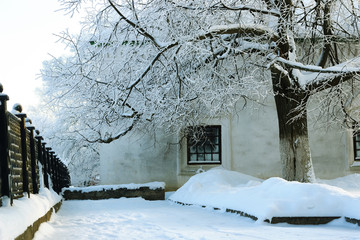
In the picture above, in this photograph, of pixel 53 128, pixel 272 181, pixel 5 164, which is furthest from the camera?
pixel 53 128

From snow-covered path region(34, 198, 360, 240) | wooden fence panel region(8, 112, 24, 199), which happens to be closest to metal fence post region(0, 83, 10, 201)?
wooden fence panel region(8, 112, 24, 199)

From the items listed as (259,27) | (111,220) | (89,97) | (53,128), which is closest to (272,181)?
(111,220)

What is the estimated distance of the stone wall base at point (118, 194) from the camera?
635 inches

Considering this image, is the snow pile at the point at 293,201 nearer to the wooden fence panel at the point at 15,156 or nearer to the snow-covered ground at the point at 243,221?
the snow-covered ground at the point at 243,221

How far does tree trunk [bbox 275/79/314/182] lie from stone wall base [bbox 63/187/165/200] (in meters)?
5.08

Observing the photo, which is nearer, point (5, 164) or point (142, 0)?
point (5, 164)

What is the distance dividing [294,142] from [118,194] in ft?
22.4

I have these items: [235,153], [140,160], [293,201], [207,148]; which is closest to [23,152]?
[293,201]

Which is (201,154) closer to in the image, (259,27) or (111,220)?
(259,27)

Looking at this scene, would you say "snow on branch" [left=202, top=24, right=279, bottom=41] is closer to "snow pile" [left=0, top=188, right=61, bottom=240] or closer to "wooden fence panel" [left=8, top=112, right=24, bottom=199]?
"wooden fence panel" [left=8, top=112, right=24, bottom=199]

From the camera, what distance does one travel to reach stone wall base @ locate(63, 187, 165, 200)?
16141 millimetres

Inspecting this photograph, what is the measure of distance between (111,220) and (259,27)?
20.3 feet

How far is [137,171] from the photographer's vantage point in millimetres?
19000

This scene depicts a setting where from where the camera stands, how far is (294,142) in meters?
12.8
